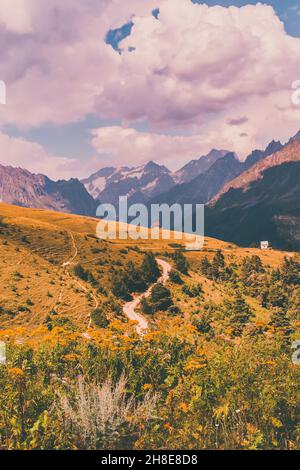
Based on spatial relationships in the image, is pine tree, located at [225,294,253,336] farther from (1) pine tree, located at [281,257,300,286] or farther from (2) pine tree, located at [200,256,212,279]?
(1) pine tree, located at [281,257,300,286]

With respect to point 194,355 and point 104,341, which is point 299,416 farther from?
point 104,341

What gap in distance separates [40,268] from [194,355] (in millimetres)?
71758

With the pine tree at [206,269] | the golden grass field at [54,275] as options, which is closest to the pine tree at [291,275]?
the golden grass field at [54,275]

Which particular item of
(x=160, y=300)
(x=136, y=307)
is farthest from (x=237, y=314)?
(x=136, y=307)

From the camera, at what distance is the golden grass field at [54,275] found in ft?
208

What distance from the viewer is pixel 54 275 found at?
83750 mm

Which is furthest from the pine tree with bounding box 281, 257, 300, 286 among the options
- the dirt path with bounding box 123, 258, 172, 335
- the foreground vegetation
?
the foreground vegetation

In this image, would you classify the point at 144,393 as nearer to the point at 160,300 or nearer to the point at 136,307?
the point at 160,300

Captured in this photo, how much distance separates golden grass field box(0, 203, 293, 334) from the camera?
208 feet

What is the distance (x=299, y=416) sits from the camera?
15930 millimetres

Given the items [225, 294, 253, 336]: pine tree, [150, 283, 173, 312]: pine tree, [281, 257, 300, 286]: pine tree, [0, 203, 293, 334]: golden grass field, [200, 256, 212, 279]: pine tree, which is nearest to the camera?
[225, 294, 253, 336]: pine tree

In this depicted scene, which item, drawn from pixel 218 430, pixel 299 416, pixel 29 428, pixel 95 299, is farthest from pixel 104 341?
pixel 95 299

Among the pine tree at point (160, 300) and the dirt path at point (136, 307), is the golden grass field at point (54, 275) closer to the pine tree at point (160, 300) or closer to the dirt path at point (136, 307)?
the pine tree at point (160, 300)
